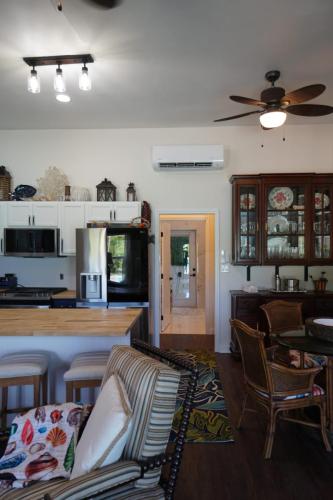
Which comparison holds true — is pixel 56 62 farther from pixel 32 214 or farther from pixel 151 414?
pixel 151 414

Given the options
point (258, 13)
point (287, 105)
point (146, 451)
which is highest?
point (258, 13)

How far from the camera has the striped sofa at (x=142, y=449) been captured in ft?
3.95

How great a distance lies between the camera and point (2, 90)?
343 cm

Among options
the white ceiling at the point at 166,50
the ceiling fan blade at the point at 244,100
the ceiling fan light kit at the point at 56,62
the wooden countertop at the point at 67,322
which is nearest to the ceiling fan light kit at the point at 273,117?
the ceiling fan blade at the point at 244,100

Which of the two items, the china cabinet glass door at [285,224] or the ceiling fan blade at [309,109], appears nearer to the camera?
the ceiling fan blade at [309,109]

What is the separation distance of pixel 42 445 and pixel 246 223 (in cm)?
347

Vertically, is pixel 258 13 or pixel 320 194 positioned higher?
pixel 258 13

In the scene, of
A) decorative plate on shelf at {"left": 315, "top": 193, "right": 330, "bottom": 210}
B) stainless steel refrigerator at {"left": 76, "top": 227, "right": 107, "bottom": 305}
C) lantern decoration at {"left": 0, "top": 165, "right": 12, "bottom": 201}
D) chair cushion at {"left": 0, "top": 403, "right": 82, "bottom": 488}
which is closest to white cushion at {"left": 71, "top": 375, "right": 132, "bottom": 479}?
chair cushion at {"left": 0, "top": 403, "right": 82, "bottom": 488}

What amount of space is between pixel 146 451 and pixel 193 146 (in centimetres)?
375

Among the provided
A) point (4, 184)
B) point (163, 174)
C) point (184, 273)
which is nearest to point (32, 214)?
point (4, 184)

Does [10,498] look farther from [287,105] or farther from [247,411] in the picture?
[287,105]

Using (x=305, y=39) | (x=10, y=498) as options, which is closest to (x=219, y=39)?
(x=305, y=39)

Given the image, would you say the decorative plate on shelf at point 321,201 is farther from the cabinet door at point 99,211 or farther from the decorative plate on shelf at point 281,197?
the cabinet door at point 99,211

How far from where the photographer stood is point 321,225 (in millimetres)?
4207
